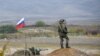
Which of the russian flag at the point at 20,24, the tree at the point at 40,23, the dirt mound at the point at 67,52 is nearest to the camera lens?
the russian flag at the point at 20,24

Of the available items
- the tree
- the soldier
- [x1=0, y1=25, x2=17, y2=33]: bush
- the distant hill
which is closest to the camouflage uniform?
the soldier

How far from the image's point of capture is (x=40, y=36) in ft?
23.3

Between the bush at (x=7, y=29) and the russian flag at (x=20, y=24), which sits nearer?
the russian flag at (x=20, y=24)

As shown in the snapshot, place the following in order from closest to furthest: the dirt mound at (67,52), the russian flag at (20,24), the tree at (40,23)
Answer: the russian flag at (20,24), the dirt mound at (67,52), the tree at (40,23)

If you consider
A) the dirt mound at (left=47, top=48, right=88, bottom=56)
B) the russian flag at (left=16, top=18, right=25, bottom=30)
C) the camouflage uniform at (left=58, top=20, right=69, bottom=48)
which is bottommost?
the dirt mound at (left=47, top=48, right=88, bottom=56)

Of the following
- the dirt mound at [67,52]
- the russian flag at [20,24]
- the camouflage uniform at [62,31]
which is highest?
the russian flag at [20,24]

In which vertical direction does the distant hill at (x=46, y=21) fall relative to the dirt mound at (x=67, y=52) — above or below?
above

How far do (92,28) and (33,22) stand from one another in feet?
3.35

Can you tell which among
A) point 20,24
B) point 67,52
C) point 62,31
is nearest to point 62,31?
point 62,31

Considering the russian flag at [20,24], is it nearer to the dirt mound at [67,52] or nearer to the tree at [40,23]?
the tree at [40,23]

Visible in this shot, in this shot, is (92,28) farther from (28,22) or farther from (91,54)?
(28,22)

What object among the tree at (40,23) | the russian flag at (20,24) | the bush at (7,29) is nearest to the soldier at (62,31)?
the tree at (40,23)

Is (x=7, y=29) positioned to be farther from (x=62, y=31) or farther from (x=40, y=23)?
(x=62, y=31)

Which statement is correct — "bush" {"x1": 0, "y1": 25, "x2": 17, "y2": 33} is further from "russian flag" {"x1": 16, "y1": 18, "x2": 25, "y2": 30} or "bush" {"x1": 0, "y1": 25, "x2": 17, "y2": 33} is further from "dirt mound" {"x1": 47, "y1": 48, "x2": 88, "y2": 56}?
"dirt mound" {"x1": 47, "y1": 48, "x2": 88, "y2": 56}
